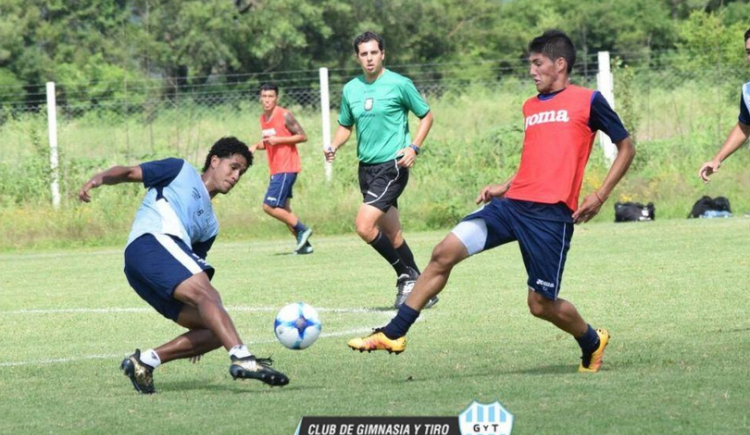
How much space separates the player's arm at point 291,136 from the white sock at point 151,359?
1080 cm

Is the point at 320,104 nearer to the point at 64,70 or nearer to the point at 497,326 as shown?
the point at 497,326

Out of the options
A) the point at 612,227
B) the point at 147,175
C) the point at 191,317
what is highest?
the point at 147,175

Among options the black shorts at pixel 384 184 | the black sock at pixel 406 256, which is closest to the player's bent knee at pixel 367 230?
the black shorts at pixel 384 184

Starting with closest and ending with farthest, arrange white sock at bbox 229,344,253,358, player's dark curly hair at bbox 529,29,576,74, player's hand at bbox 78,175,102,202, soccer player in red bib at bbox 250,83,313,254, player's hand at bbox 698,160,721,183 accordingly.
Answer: white sock at bbox 229,344,253,358
player's hand at bbox 78,175,102,202
player's dark curly hair at bbox 529,29,576,74
player's hand at bbox 698,160,721,183
soccer player in red bib at bbox 250,83,313,254

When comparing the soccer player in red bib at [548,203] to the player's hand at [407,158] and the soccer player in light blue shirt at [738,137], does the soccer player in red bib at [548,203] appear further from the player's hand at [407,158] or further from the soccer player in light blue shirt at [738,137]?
the player's hand at [407,158]

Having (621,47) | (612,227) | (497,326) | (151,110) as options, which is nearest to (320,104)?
(151,110)

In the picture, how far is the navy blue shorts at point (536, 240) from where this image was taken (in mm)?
7754

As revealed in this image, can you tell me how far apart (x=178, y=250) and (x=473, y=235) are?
1.68 m

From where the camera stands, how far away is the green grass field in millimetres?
6543

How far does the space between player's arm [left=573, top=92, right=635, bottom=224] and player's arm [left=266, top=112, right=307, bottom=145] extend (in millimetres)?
10772

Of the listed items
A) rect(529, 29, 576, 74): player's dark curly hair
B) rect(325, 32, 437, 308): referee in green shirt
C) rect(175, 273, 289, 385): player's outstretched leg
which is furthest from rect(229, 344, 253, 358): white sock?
rect(325, 32, 437, 308): referee in green shirt

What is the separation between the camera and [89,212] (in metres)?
22.3

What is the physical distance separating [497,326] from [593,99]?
2.77 m

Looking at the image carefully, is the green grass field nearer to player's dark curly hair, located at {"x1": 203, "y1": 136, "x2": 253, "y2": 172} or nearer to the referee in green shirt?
the referee in green shirt
